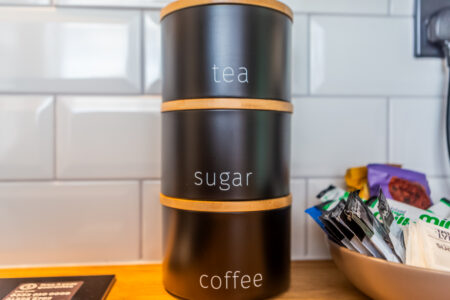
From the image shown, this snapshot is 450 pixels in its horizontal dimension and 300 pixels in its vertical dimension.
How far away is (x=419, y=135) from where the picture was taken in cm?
71

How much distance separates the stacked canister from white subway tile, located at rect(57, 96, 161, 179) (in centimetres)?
18

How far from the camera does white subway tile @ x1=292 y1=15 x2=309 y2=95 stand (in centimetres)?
68

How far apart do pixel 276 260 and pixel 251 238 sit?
55 millimetres

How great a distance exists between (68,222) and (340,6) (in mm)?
627

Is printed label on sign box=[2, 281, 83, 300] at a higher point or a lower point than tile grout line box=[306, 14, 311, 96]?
lower

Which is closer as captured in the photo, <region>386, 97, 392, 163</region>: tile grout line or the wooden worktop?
the wooden worktop

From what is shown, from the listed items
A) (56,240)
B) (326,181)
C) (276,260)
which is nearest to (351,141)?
(326,181)

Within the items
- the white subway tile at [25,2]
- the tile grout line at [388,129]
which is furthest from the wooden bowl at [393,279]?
the white subway tile at [25,2]

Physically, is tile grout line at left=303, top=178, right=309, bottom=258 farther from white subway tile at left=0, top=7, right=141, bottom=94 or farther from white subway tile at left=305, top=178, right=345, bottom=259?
white subway tile at left=0, top=7, right=141, bottom=94

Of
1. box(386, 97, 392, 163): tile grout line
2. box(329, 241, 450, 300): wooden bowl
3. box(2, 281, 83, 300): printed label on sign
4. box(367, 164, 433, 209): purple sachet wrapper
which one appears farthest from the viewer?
box(386, 97, 392, 163): tile grout line

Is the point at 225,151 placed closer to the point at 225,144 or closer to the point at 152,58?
the point at 225,144

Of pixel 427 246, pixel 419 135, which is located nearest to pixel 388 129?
pixel 419 135

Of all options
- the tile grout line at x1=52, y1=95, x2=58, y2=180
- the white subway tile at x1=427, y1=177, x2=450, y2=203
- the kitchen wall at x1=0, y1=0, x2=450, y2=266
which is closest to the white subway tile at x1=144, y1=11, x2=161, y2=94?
the kitchen wall at x1=0, y1=0, x2=450, y2=266

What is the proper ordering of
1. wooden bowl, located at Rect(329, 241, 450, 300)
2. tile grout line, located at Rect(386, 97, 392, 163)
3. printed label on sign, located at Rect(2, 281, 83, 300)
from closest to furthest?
wooden bowl, located at Rect(329, 241, 450, 300) → printed label on sign, located at Rect(2, 281, 83, 300) → tile grout line, located at Rect(386, 97, 392, 163)
